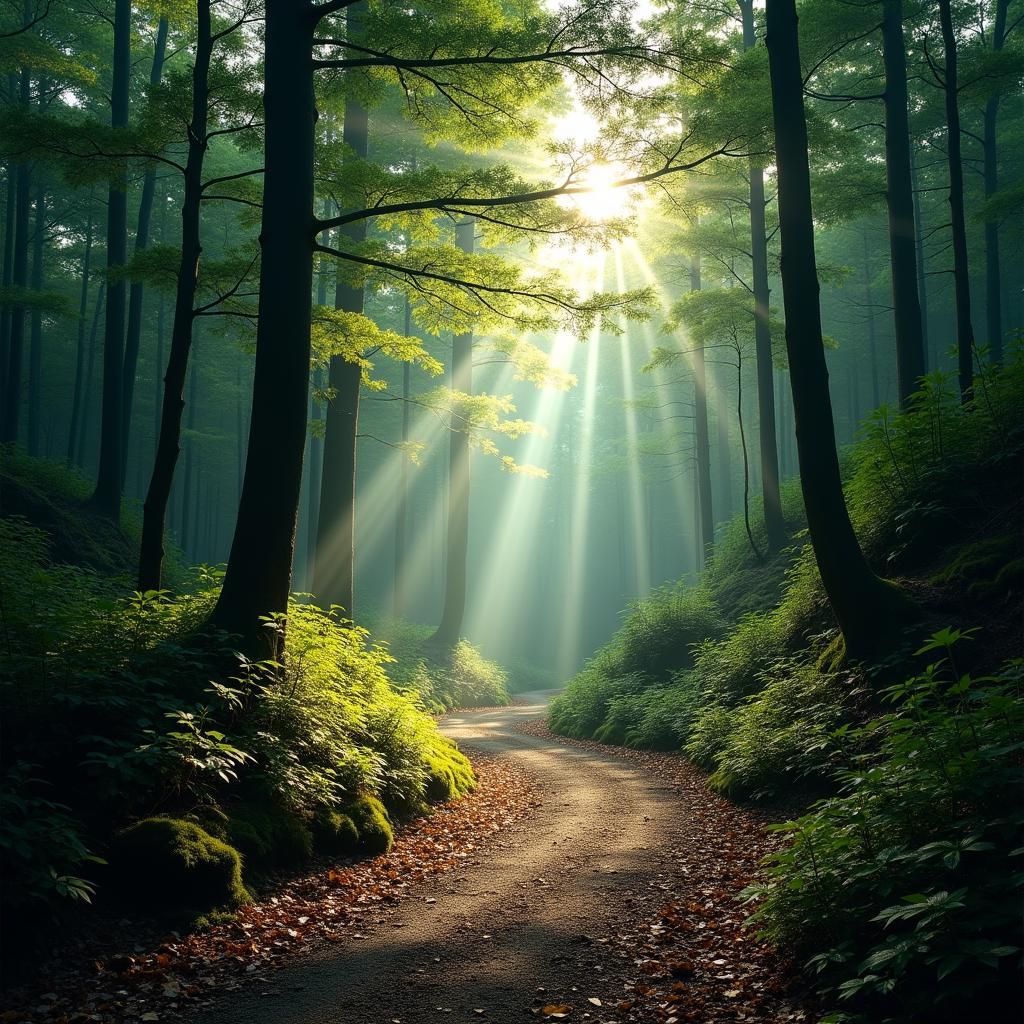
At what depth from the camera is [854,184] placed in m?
14.5

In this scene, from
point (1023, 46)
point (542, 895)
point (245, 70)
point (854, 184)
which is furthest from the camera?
point (1023, 46)

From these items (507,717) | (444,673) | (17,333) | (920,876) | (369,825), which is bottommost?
(507,717)

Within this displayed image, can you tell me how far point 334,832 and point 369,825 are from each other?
1.25 ft

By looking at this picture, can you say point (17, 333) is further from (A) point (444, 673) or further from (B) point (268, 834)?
(B) point (268, 834)

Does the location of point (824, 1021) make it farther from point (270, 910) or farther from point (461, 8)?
point (461, 8)

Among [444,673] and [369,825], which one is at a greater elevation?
[369,825]

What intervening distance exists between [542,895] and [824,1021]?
8.64 feet

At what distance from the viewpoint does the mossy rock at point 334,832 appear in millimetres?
5672

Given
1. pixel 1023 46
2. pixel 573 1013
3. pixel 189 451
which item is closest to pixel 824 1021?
pixel 573 1013

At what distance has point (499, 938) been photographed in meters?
4.42

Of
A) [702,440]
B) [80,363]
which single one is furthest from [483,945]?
[80,363]

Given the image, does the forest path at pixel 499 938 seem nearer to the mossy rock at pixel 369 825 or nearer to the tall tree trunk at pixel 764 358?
the mossy rock at pixel 369 825

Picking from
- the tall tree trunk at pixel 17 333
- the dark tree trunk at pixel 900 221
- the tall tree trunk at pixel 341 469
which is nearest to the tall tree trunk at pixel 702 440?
the dark tree trunk at pixel 900 221

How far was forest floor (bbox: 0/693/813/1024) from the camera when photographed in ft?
11.5
